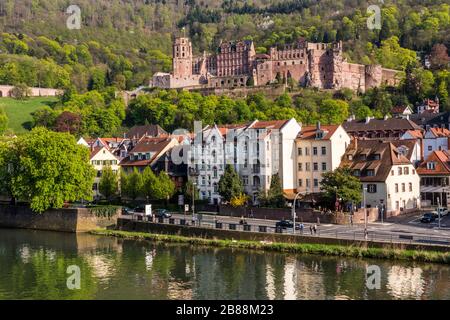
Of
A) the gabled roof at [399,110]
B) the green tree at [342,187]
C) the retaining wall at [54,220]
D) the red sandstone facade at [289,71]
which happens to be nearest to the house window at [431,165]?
the green tree at [342,187]

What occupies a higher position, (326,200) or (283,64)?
(283,64)

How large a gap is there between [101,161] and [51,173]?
2037cm

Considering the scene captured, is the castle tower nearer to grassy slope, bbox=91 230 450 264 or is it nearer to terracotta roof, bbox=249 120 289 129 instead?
terracotta roof, bbox=249 120 289 129

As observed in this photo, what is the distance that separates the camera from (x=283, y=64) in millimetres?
165875

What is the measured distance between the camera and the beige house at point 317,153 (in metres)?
67.1

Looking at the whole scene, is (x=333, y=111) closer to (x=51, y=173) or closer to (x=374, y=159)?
(x=374, y=159)

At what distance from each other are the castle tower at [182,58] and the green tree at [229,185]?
122m

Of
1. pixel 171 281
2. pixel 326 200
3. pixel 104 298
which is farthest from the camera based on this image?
pixel 326 200

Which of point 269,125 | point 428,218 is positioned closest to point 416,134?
point 269,125

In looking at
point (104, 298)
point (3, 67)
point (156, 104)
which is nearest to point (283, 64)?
point (156, 104)

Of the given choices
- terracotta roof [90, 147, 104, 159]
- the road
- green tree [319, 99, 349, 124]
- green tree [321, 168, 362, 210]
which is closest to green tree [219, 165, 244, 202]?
the road

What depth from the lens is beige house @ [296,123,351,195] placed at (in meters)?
67.1

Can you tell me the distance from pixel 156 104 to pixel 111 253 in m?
91.3
